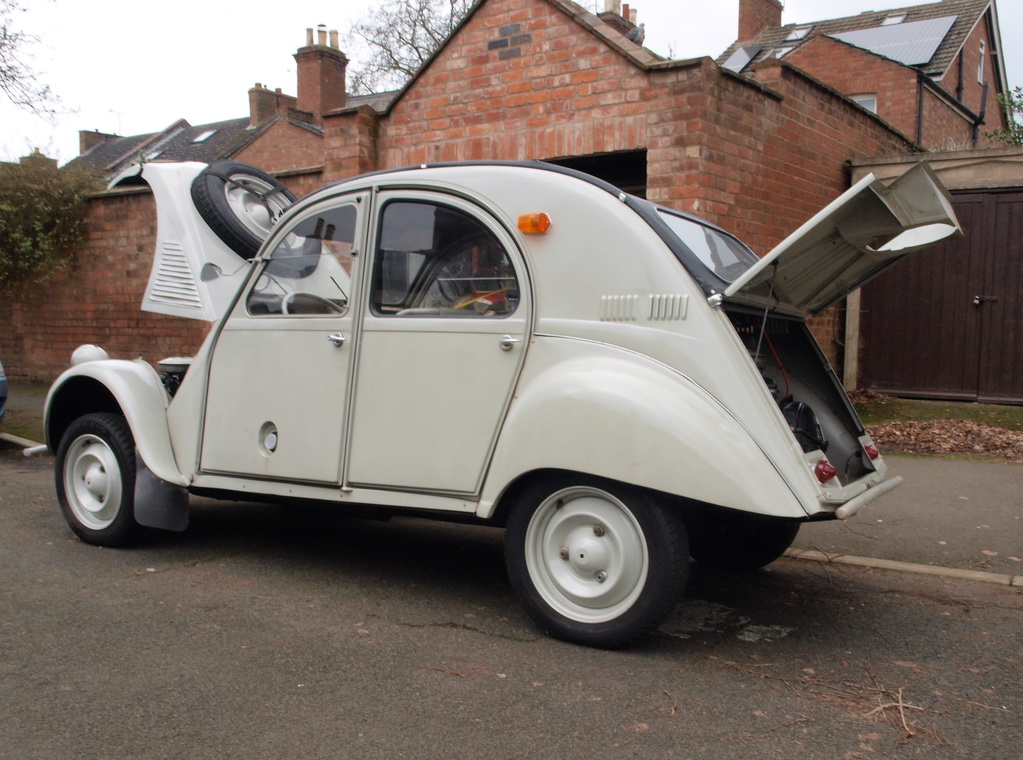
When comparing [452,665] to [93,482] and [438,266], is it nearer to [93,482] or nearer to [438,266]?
[438,266]

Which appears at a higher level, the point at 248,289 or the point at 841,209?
the point at 841,209

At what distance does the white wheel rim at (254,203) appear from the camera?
5449mm

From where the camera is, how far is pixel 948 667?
3.73 meters

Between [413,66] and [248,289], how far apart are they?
33609 millimetres

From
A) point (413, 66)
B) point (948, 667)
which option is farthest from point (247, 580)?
point (413, 66)

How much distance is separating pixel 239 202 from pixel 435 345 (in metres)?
1.94

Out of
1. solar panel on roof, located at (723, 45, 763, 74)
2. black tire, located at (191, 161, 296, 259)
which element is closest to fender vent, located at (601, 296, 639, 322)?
black tire, located at (191, 161, 296, 259)

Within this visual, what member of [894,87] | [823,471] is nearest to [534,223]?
[823,471]

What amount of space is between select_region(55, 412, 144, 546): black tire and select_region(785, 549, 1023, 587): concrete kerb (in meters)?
3.80

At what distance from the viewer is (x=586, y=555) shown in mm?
3850

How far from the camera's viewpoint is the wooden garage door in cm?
1005

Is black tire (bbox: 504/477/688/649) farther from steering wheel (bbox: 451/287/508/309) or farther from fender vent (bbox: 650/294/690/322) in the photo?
steering wheel (bbox: 451/287/508/309)

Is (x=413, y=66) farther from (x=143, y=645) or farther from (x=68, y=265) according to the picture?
(x=143, y=645)

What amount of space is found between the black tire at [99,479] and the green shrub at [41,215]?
30.1 feet
